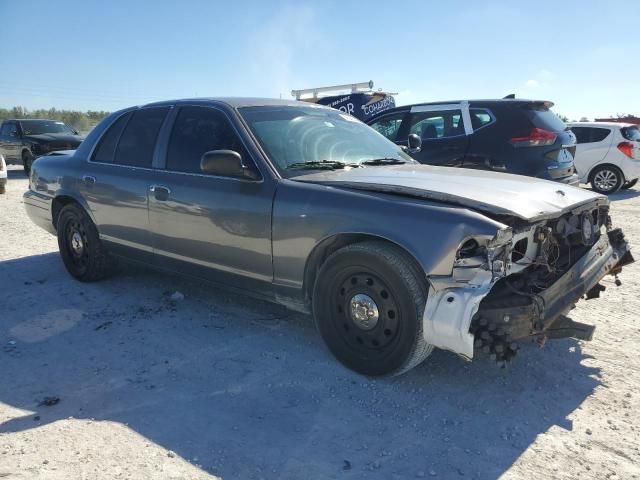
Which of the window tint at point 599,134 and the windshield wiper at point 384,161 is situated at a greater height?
the window tint at point 599,134

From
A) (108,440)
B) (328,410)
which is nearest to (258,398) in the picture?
(328,410)

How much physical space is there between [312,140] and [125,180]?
1.75 m

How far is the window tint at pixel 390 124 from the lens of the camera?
866 centimetres

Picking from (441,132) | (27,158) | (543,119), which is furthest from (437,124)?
(27,158)

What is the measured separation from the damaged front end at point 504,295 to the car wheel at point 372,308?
18cm

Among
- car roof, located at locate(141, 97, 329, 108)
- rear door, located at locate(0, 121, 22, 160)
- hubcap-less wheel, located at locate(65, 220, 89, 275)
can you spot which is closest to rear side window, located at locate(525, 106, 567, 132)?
car roof, located at locate(141, 97, 329, 108)

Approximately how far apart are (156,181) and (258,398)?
2082 mm

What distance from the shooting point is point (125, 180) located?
4656 millimetres

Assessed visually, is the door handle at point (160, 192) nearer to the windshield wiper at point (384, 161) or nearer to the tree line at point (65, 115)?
the windshield wiper at point (384, 161)

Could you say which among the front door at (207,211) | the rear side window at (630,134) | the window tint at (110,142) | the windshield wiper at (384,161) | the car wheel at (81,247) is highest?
the rear side window at (630,134)

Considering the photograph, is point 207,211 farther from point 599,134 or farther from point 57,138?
point 57,138

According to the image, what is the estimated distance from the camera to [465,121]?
7820 mm

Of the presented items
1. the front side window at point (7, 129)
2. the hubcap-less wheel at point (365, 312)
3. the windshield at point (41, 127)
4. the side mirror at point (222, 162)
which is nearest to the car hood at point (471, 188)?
the side mirror at point (222, 162)

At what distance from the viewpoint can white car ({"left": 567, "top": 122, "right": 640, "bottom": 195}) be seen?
11500 millimetres
